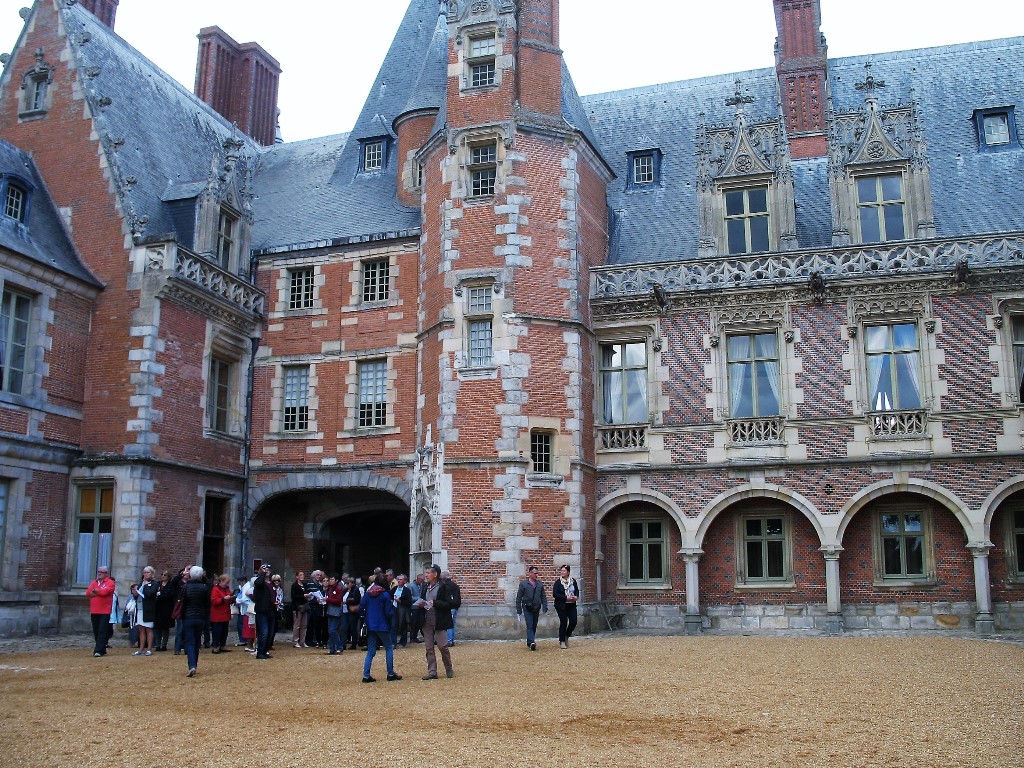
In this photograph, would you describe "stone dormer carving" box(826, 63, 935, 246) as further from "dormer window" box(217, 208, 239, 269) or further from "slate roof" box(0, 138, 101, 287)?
"slate roof" box(0, 138, 101, 287)

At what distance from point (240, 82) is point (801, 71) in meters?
16.6

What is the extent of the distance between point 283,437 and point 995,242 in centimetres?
1587

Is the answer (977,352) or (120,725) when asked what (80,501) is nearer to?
(120,725)

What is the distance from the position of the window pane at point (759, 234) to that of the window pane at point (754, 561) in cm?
637

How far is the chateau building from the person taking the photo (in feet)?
66.5

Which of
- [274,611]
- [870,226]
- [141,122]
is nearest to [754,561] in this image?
[870,226]

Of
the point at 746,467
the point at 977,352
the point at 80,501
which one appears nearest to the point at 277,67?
the point at 80,501

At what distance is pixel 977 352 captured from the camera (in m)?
20.5

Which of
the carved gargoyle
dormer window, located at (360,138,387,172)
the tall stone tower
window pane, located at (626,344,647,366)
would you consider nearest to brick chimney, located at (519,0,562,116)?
the tall stone tower

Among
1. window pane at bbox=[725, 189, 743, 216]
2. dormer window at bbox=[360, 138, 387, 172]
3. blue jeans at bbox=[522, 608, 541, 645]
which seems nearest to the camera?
blue jeans at bbox=[522, 608, 541, 645]

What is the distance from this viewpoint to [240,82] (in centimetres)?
3152

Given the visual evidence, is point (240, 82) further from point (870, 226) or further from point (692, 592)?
point (692, 592)

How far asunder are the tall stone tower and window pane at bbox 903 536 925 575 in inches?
247

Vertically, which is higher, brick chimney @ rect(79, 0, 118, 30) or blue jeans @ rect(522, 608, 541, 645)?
brick chimney @ rect(79, 0, 118, 30)
